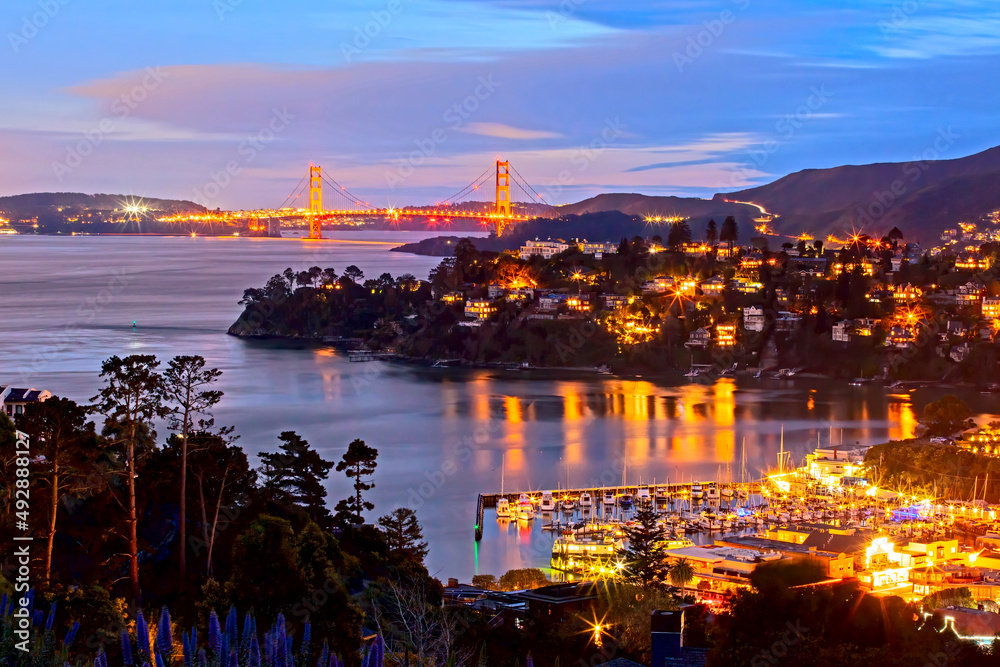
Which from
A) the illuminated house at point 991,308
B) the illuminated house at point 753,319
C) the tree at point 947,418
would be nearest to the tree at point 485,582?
the tree at point 947,418

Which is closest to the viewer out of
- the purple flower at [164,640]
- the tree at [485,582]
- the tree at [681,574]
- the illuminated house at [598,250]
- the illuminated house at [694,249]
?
the purple flower at [164,640]

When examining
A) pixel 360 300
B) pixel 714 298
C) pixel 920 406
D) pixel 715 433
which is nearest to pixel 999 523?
pixel 715 433

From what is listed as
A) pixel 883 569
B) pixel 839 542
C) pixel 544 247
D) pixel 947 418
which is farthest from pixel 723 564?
pixel 544 247

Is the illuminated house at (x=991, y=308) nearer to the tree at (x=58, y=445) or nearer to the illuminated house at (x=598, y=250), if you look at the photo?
the illuminated house at (x=598, y=250)

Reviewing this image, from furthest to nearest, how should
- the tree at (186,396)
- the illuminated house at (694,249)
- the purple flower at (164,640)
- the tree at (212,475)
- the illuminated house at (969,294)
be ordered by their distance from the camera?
the illuminated house at (694,249), the illuminated house at (969,294), the tree at (212,475), the tree at (186,396), the purple flower at (164,640)

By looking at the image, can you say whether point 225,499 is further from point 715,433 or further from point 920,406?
point 920,406

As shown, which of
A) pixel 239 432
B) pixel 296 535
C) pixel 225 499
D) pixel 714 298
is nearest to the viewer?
pixel 296 535

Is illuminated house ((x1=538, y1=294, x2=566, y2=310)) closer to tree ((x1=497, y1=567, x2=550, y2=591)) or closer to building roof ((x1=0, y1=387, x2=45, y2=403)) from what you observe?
building roof ((x1=0, y1=387, x2=45, y2=403))

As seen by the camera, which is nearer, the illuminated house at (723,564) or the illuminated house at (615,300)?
the illuminated house at (723,564)
